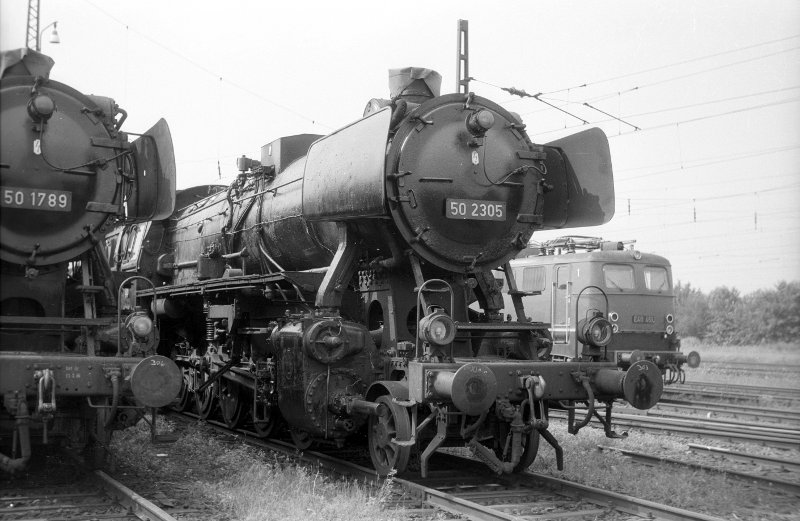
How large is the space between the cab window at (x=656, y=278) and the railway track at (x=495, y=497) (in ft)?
31.0

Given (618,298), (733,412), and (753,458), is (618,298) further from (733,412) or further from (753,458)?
(753,458)

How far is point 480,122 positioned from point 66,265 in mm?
3989

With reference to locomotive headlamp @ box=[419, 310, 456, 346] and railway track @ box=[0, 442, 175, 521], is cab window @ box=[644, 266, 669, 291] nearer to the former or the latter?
locomotive headlamp @ box=[419, 310, 456, 346]

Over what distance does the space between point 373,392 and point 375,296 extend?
3.48 ft

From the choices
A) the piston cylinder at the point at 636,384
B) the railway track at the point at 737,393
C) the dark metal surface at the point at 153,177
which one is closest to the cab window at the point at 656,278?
the railway track at the point at 737,393

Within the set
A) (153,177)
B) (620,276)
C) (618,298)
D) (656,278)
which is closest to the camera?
(153,177)

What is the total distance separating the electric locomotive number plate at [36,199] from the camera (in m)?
6.58

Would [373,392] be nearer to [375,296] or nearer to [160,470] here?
[375,296]

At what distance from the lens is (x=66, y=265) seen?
7234 mm

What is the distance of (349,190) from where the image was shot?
7414 millimetres

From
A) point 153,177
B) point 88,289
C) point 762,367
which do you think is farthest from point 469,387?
point 762,367

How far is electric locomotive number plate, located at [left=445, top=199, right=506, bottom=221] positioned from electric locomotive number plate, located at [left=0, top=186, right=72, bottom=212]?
334cm

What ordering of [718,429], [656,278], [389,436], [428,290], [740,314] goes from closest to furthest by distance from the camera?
1. [389,436]
2. [428,290]
3. [718,429]
4. [656,278]
5. [740,314]

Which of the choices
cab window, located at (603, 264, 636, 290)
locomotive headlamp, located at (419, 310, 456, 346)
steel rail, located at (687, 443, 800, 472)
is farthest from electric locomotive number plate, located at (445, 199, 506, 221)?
cab window, located at (603, 264, 636, 290)
